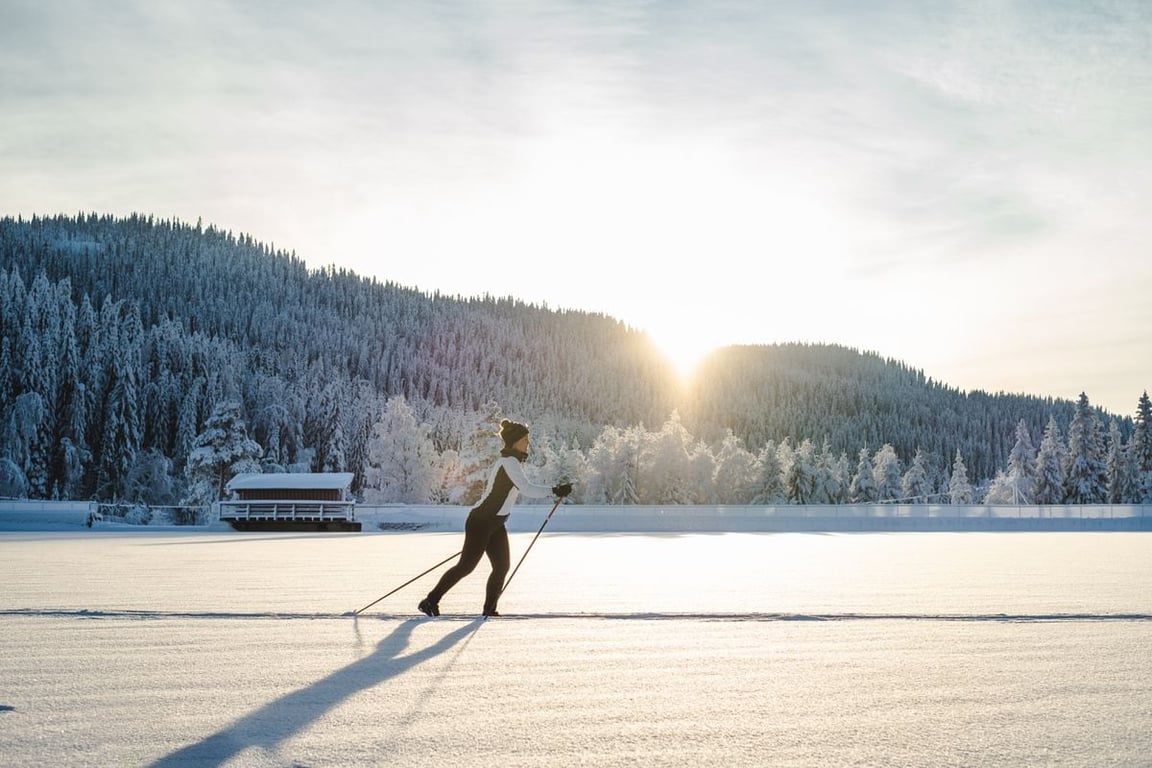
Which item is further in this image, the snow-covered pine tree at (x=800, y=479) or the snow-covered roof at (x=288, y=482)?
the snow-covered pine tree at (x=800, y=479)

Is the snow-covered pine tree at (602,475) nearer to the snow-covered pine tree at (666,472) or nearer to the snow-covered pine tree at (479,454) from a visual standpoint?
the snow-covered pine tree at (666,472)

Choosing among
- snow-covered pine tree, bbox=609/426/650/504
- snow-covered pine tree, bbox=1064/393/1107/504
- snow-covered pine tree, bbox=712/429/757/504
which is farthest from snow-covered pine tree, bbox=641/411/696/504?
snow-covered pine tree, bbox=1064/393/1107/504

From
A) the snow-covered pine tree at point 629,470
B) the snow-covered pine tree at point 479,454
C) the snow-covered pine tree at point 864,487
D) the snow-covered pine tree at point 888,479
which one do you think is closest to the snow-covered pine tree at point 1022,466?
the snow-covered pine tree at point 888,479

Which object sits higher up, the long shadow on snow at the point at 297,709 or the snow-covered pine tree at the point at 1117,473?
the snow-covered pine tree at the point at 1117,473

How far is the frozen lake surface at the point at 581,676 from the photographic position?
4.54 metres

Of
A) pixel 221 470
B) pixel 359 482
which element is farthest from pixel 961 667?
pixel 359 482

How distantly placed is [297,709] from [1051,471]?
305 ft

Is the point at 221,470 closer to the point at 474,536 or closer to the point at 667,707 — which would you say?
the point at 474,536

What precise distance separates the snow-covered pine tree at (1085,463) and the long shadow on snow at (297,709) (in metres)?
86.2

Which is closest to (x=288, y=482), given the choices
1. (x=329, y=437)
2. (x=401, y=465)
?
(x=401, y=465)

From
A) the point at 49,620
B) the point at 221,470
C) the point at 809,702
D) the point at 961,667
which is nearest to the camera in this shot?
the point at 809,702

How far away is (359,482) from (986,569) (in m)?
121

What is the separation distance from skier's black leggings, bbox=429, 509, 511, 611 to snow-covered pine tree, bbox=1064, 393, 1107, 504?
83.7 metres

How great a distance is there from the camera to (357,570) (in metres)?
16.7
